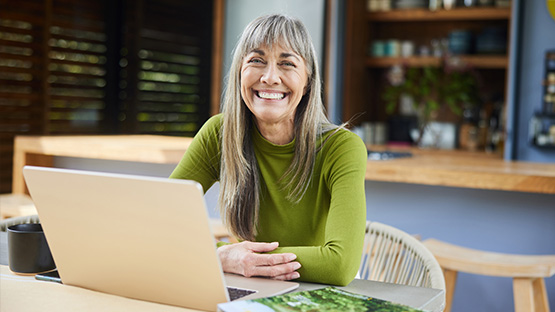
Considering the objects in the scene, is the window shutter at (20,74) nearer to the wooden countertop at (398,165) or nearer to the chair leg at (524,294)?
the wooden countertop at (398,165)

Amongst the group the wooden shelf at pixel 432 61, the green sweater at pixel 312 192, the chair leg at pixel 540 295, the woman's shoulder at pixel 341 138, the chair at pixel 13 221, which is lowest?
the chair leg at pixel 540 295

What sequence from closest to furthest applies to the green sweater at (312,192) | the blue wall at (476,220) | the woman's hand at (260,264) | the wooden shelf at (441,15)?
1. the woman's hand at (260,264)
2. the green sweater at (312,192)
3. the blue wall at (476,220)
4. the wooden shelf at (441,15)

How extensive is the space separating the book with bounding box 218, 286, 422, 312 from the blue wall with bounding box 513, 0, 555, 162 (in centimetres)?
345

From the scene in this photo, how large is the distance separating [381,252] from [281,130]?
1.39 feet

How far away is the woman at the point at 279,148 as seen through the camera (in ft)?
4.87

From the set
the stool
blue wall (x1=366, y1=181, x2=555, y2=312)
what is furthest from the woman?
blue wall (x1=366, y1=181, x2=555, y2=312)

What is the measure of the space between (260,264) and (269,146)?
1.32 ft

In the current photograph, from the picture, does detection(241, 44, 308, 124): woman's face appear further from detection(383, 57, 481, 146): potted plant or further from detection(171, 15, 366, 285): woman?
detection(383, 57, 481, 146): potted plant

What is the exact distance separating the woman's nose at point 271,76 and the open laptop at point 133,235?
1.73ft

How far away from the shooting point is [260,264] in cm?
122

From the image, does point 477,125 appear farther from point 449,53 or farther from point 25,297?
point 25,297

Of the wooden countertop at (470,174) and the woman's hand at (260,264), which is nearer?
the woman's hand at (260,264)

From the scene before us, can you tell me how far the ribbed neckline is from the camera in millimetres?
1543

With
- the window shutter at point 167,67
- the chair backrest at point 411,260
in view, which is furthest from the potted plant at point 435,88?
the chair backrest at point 411,260
